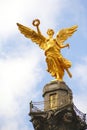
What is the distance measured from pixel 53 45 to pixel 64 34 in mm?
2151

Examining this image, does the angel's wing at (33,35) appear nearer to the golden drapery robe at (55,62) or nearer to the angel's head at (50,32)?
the angel's head at (50,32)

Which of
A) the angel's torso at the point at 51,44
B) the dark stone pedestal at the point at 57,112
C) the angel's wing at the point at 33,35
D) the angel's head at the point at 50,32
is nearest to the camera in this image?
the dark stone pedestal at the point at 57,112

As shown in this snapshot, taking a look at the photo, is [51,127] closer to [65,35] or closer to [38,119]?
[38,119]

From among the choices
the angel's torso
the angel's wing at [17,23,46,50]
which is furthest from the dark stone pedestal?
the angel's wing at [17,23,46,50]

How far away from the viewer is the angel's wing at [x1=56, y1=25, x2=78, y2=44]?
42.3 m

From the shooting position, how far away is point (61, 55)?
135ft

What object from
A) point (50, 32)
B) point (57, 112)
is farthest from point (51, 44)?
point (57, 112)

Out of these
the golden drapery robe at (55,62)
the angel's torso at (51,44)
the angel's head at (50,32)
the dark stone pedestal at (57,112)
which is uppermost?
the angel's head at (50,32)

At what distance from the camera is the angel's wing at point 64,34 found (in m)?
42.3

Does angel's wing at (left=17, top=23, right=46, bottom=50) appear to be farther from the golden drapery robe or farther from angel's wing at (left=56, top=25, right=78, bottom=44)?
angel's wing at (left=56, top=25, right=78, bottom=44)

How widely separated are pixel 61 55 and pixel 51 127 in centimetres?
602

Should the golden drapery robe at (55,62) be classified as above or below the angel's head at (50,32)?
below

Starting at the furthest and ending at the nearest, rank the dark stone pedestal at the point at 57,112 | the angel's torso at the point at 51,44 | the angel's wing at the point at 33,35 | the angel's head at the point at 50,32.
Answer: the angel's wing at the point at 33,35, the angel's head at the point at 50,32, the angel's torso at the point at 51,44, the dark stone pedestal at the point at 57,112

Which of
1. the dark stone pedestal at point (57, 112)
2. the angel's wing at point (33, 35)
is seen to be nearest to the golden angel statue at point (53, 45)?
the angel's wing at point (33, 35)
